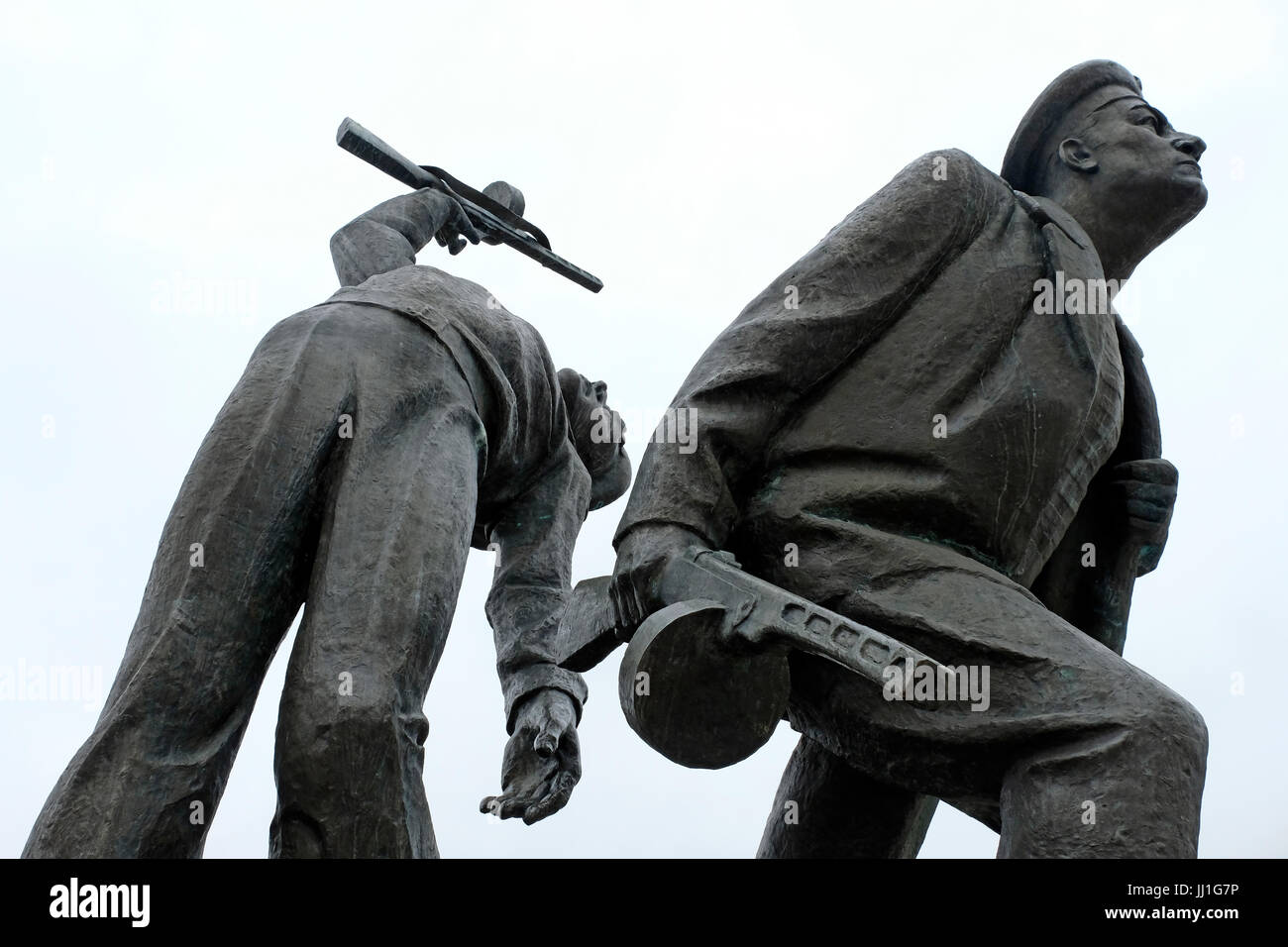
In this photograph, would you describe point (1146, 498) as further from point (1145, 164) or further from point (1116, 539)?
point (1145, 164)

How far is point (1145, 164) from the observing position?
207 inches

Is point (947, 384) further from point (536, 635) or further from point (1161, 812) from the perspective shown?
point (536, 635)

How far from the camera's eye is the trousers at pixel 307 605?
442 centimetres

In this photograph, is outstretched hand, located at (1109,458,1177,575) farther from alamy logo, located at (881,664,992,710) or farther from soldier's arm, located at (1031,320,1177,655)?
alamy logo, located at (881,664,992,710)

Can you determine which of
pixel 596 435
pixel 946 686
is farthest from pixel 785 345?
pixel 596 435

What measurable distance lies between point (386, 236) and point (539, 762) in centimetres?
200

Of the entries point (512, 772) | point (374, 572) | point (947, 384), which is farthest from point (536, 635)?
point (947, 384)

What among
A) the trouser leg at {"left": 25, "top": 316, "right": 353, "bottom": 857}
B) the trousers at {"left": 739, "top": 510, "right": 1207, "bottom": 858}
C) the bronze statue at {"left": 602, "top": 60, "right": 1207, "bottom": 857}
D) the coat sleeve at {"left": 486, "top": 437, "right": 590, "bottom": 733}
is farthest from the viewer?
the coat sleeve at {"left": 486, "top": 437, "right": 590, "bottom": 733}

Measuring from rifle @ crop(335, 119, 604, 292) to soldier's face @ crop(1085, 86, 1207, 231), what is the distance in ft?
8.24

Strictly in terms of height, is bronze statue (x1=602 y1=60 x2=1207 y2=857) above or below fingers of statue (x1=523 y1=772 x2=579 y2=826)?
above

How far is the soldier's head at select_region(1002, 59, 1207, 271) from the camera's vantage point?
5.25 m

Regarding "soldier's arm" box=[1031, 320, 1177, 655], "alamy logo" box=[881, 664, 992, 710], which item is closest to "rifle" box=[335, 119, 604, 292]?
"soldier's arm" box=[1031, 320, 1177, 655]

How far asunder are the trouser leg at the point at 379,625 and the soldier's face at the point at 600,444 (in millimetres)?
1363

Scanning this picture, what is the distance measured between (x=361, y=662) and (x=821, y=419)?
129 centimetres
